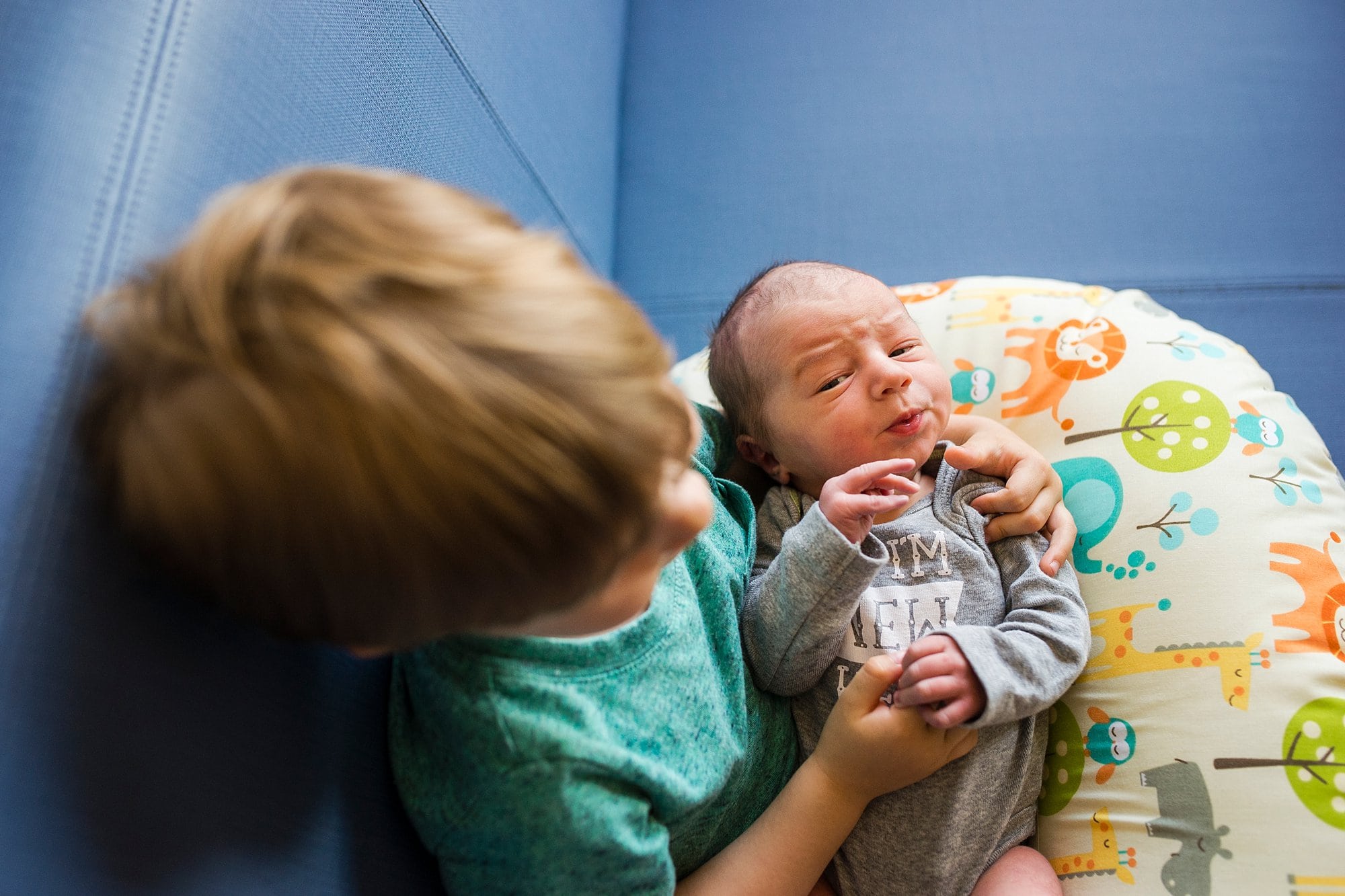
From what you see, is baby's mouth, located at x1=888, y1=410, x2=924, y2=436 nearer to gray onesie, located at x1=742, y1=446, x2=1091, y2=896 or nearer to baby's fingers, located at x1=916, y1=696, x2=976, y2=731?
gray onesie, located at x1=742, y1=446, x2=1091, y2=896

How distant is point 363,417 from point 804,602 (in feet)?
1.44

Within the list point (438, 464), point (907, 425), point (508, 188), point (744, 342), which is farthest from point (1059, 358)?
point (438, 464)

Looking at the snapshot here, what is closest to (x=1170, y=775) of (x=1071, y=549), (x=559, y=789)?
(x=1071, y=549)

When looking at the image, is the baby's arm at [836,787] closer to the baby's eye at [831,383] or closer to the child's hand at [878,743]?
the child's hand at [878,743]

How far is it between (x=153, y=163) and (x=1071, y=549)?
83 centimetres

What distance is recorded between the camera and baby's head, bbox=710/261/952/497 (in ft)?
2.83

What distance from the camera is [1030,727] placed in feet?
2.70

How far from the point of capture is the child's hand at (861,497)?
731mm

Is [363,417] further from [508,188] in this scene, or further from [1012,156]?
[1012,156]

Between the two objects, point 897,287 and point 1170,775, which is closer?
point 1170,775

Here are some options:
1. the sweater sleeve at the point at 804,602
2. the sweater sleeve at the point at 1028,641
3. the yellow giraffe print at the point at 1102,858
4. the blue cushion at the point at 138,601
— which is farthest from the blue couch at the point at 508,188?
the yellow giraffe print at the point at 1102,858

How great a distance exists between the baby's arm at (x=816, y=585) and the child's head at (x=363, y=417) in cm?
28

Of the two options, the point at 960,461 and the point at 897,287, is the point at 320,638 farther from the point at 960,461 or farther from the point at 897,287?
the point at 897,287

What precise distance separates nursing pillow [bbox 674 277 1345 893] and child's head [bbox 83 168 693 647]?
1.87 feet
